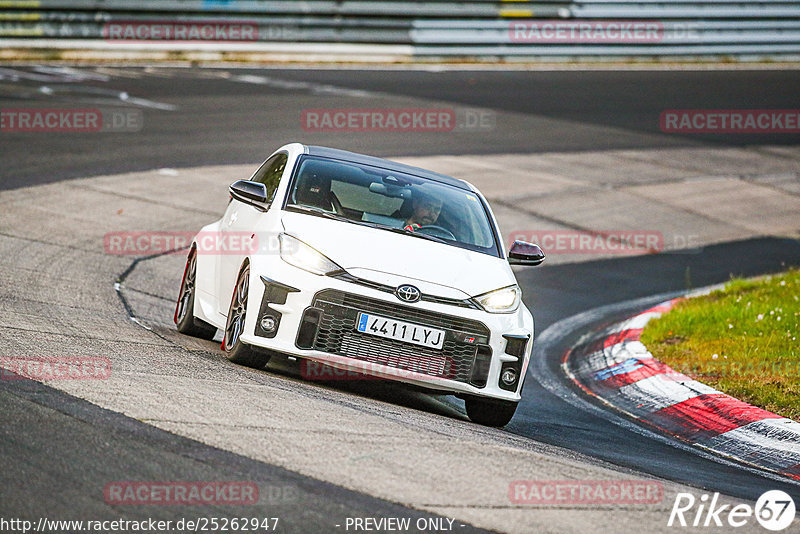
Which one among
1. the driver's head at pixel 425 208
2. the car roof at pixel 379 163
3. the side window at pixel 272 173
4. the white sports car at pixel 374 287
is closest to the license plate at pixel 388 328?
the white sports car at pixel 374 287

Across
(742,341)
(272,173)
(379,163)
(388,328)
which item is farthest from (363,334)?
(742,341)

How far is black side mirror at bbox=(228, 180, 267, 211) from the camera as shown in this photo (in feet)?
26.4

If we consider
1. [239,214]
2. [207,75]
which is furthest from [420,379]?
[207,75]

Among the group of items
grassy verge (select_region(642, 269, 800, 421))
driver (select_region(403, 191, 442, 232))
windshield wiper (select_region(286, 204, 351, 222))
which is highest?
driver (select_region(403, 191, 442, 232))

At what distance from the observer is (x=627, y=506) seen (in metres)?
5.46

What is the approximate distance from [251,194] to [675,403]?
3632 mm

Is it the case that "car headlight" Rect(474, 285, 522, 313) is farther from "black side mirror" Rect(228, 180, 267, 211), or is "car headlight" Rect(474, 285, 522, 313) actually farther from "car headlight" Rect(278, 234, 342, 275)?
"black side mirror" Rect(228, 180, 267, 211)

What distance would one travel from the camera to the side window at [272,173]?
27.9 feet

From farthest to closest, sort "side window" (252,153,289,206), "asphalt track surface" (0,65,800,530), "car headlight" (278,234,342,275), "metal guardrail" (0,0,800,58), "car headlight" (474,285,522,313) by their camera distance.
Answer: "metal guardrail" (0,0,800,58) → "side window" (252,153,289,206) → "car headlight" (474,285,522,313) → "car headlight" (278,234,342,275) → "asphalt track surface" (0,65,800,530)

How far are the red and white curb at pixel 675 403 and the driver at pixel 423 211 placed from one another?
2.24 meters

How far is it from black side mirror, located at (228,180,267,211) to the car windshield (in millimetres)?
174

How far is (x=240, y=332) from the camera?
24.6 ft

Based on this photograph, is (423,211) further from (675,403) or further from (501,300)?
(675,403)

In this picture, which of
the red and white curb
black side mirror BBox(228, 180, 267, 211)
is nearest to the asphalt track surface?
the red and white curb
